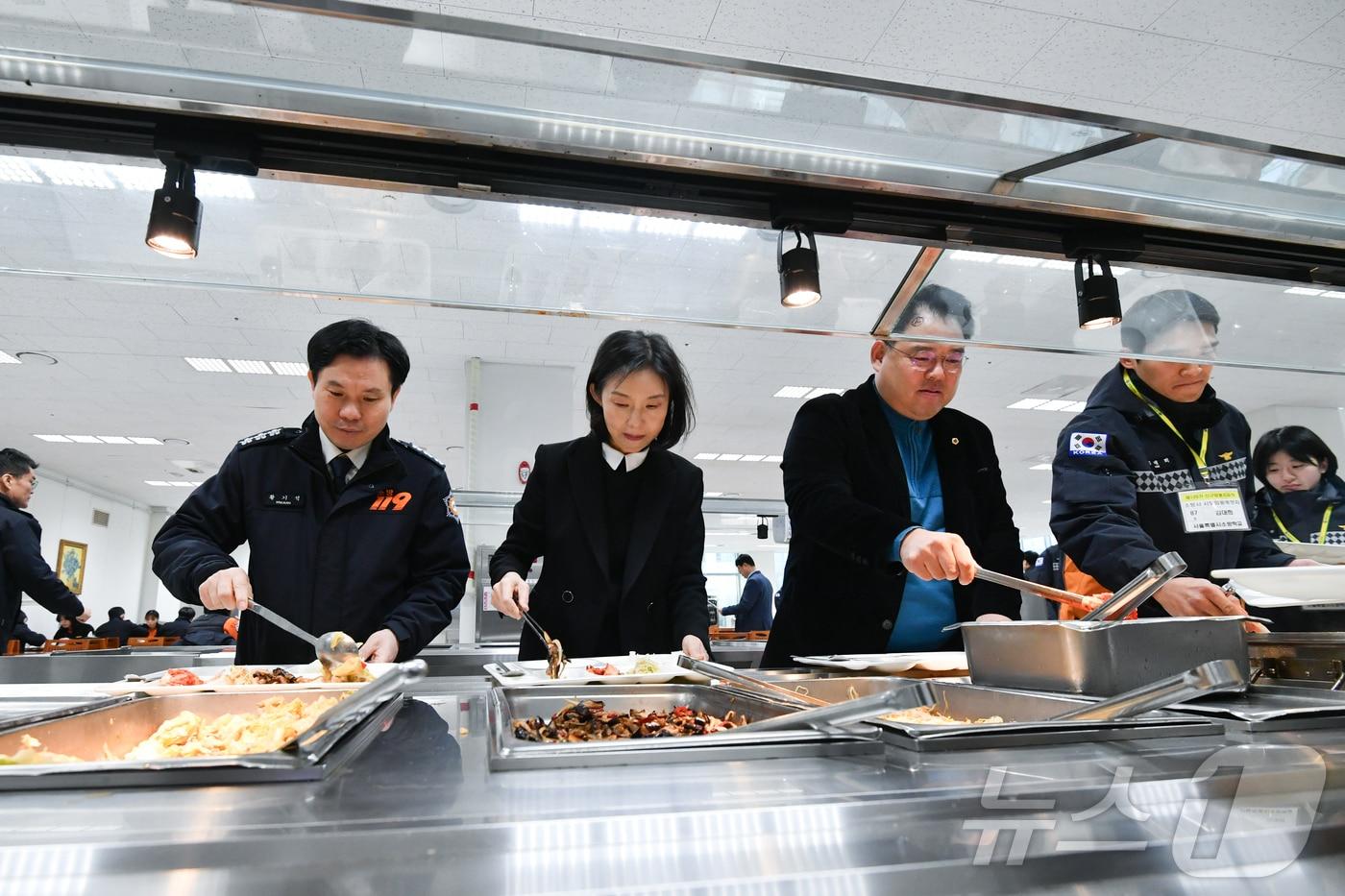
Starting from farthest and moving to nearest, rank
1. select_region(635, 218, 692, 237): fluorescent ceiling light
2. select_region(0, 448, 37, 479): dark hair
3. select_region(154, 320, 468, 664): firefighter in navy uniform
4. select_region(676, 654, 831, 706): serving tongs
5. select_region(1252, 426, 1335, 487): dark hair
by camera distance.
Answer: select_region(0, 448, 37, 479): dark hair, select_region(1252, 426, 1335, 487): dark hair, select_region(154, 320, 468, 664): firefighter in navy uniform, select_region(635, 218, 692, 237): fluorescent ceiling light, select_region(676, 654, 831, 706): serving tongs

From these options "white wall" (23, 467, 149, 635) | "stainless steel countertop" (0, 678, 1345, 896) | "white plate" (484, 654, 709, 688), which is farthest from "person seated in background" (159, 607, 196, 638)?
"stainless steel countertop" (0, 678, 1345, 896)

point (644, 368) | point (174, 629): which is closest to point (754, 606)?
point (174, 629)

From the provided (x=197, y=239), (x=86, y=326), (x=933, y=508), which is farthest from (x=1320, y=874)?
(x=86, y=326)

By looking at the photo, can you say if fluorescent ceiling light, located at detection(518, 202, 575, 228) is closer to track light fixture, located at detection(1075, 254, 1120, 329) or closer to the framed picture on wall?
track light fixture, located at detection(1075, 254, 1120, 329)

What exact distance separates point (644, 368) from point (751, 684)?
3.13ft

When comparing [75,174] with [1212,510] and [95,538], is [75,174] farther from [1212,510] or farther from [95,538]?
[95,538]

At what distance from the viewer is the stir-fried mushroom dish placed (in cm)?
81

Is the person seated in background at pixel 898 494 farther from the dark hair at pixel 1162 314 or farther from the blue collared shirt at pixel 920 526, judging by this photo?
the dark hair at pixel 1162 314

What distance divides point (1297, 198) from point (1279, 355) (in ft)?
1.49

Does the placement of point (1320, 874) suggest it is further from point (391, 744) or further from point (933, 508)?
point (933, 508)

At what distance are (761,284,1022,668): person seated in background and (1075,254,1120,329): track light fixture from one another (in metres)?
0.24

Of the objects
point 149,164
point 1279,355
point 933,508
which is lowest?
point 933,508

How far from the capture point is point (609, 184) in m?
1.47

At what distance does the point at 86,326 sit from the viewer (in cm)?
637
